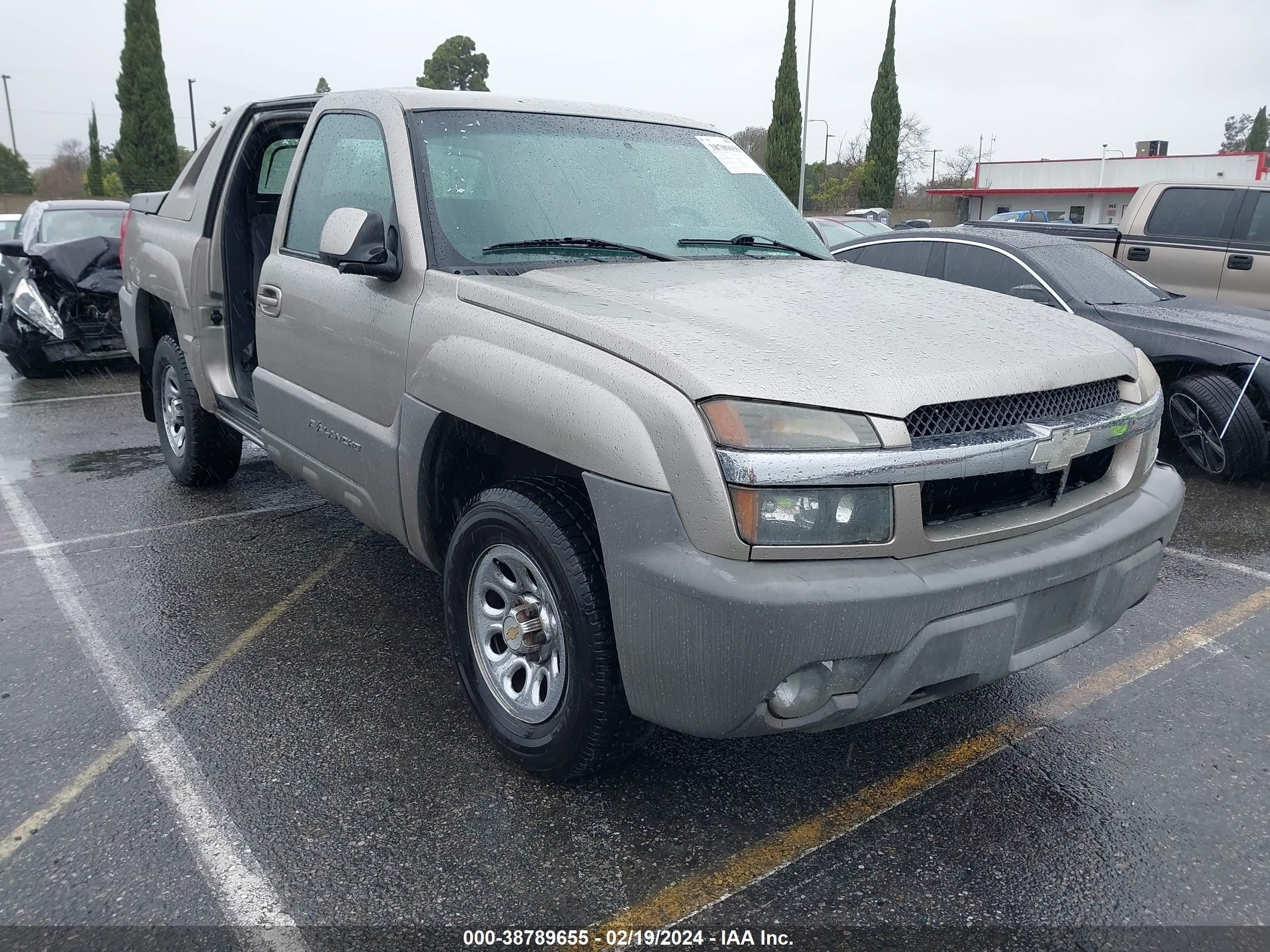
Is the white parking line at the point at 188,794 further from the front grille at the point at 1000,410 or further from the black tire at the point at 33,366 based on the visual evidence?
the black tire at the point at 33,366

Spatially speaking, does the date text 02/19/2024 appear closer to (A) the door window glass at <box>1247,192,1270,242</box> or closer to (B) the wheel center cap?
(B) the wheel center cap

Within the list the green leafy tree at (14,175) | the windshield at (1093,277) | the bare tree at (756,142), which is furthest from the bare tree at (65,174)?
the windshield at (1093,277)

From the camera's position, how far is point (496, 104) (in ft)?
11.7

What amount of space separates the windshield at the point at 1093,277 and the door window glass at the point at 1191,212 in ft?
6.75

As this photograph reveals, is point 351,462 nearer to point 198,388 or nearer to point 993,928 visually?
point 198,388

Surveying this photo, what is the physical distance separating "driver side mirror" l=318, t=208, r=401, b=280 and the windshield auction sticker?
1.49 meters

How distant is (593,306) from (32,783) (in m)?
2.07

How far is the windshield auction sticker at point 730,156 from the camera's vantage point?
3.96m

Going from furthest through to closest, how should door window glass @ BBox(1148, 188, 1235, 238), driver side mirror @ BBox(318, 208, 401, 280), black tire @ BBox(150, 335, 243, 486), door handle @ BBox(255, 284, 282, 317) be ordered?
door window glass @ BBox(1148, 188, 1235, 238) < black tire @ BBox(150, 335, 243, 486) < door handle @ BBox(255, 284, 282, 317) < driver side mirror @ BBox(318, 208, 401, 280)

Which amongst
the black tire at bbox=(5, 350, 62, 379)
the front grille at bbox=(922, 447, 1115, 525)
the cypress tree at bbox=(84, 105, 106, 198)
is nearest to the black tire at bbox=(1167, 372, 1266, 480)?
the front grille at bbox=(922, 447, 1115, 525)

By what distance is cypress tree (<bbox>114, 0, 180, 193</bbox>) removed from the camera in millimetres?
37719

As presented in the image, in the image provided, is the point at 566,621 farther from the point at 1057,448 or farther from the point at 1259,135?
the point at 1259,135

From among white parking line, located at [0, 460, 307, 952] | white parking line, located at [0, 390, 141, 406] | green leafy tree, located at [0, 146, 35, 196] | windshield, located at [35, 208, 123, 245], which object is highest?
green leafy tree, located at [0, 146, 35, 196]

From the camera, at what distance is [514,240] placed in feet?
10.4
